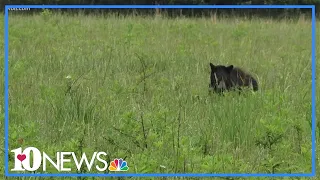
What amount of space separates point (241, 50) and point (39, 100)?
279 cm

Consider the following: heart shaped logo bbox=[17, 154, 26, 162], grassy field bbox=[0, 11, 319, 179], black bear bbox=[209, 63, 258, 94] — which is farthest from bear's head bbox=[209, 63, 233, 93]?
heart shaped logo bbox=[17, 154, 26, 162]

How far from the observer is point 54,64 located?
200 inches

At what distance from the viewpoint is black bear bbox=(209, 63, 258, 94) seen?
193 inches

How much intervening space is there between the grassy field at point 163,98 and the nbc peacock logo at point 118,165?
0.05m

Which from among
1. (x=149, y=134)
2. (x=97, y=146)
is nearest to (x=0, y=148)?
(x=97, y=146)

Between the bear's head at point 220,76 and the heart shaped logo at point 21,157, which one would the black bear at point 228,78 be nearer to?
the bear's head at point 220,76

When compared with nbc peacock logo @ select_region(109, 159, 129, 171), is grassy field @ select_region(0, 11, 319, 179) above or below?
above

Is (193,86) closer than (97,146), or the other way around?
(97,146)

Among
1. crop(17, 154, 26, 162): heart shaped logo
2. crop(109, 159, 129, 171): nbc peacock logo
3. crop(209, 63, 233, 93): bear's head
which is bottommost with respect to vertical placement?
crop(109, 159, 129, 171): nbc peacock logo

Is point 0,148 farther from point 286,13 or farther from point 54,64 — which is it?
point 286,13

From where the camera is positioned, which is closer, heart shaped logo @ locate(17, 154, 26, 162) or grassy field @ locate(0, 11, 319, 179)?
heart shaped logo @ locate(17, 154, 26, 162)

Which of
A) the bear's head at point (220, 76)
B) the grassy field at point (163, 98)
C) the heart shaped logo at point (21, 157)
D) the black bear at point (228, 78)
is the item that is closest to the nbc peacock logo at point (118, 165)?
the grassy field at point (163, 98)

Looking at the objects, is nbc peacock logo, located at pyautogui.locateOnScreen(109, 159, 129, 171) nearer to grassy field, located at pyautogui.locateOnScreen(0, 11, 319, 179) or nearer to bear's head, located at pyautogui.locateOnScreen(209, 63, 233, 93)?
grassy field, located at pyautogui.locateOnScreen(0, 11, 319, 179)

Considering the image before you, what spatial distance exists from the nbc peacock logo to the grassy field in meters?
0.05
